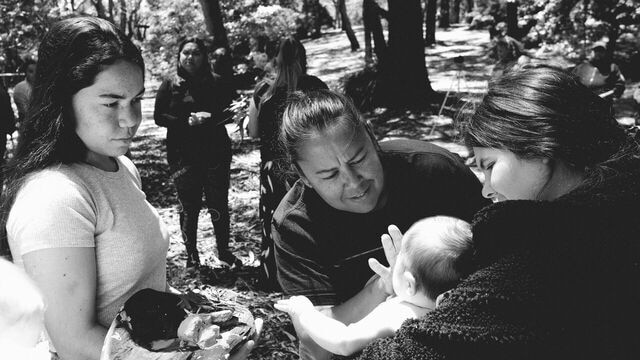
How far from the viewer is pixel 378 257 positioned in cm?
227

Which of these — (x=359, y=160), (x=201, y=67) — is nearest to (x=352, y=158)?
(x=359, y=160)

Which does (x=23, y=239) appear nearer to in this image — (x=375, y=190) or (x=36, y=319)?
(x=36, y=319)

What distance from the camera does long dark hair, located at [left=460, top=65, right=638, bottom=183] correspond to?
5.53 ft

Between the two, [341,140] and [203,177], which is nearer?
[341,140]

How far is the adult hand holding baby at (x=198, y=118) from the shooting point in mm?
5293

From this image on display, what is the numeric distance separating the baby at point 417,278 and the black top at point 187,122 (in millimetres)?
3614

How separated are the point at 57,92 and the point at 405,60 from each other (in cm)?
999

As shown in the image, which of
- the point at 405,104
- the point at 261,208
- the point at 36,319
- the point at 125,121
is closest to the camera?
the point at 36,319

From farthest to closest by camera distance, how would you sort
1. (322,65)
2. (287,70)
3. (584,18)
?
1. (322,65)
2. (584,18)
3. (287,70)

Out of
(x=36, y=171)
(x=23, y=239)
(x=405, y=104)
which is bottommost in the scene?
(x=405, y=104)

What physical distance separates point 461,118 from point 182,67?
11.9 feet

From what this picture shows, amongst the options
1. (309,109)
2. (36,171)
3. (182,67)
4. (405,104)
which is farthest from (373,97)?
(36,171)

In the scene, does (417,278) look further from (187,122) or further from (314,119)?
(187,122)

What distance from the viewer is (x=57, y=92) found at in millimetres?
1876
